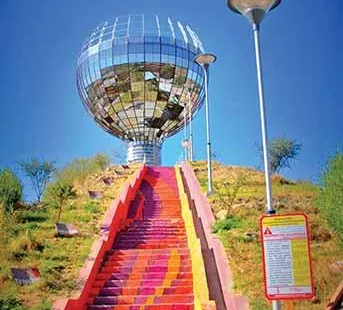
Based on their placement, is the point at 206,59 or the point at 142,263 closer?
the point at 142,263

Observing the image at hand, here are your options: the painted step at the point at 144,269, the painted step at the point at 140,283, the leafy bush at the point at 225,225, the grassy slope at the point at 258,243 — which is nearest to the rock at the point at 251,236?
the grassy slope at the point at 258,243

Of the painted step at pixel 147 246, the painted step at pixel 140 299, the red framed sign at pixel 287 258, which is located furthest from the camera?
the painted step at pixel 147 246

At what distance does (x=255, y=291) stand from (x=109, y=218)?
17.6ft

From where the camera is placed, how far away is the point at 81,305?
9.11 m

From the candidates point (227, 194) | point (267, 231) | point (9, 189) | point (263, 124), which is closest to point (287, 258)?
point (267, 231)

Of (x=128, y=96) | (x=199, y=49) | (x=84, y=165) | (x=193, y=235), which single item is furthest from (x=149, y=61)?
(x=193, y=235)

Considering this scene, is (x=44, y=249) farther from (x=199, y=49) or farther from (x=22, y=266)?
(x=199, y=49)

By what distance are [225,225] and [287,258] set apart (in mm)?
6456

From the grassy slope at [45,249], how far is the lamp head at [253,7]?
5197 millimetres

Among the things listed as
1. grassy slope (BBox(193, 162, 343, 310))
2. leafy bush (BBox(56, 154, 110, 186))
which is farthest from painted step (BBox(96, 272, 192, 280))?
leafy bush (BBox(56, 154, 110, 186))

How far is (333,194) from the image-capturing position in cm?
1153

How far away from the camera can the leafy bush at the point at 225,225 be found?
39.0ft

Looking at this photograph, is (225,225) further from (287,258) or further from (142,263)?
(287,258)

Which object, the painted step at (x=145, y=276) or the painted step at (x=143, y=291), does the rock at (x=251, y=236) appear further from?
the painted step at (x=143, y=291)
